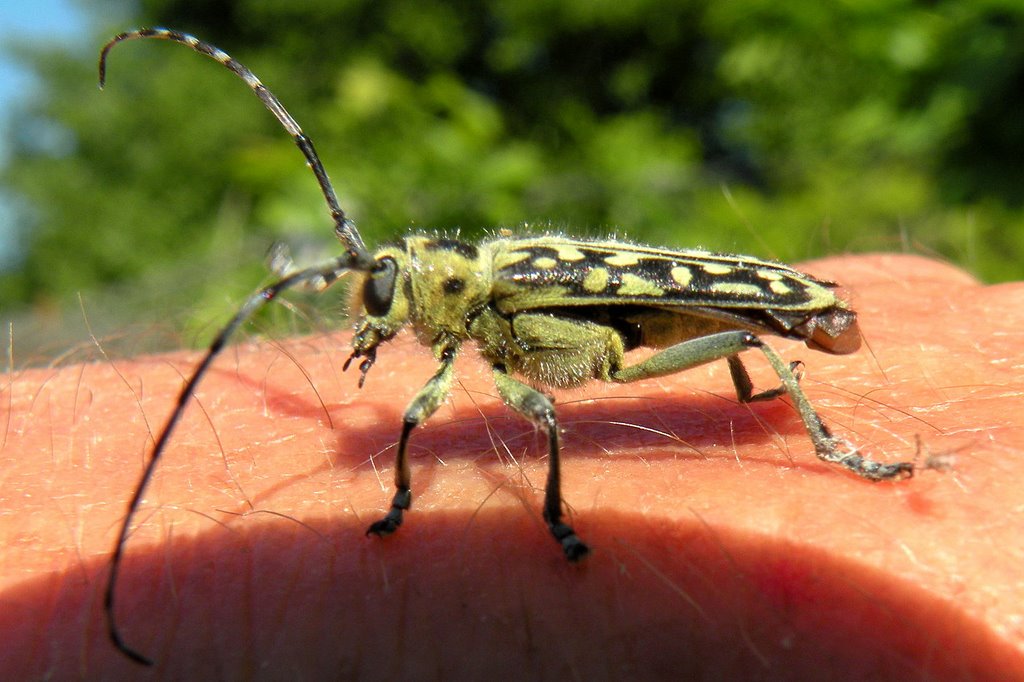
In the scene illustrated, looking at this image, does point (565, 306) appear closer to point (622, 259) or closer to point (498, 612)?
point (622, 259)

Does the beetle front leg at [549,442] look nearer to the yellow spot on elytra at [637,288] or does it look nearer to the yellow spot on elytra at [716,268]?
the yellow spot on elytra at [637,288]

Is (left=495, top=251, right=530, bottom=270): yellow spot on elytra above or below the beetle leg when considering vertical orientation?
above

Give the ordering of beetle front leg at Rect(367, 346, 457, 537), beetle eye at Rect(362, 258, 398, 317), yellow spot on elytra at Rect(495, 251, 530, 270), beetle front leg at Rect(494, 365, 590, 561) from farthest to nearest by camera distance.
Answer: yellow spot on elytra at Rect(495, 251, 530, 270) < beetle eye at Rect(362, 258, 398, 317) < beetle front leg at Rect(367, 346, 457, 537) < beetle front leg at Rect(494, 365, 590, 561)

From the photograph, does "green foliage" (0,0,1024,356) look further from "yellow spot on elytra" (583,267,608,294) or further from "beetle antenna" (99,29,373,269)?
"yellow spot on elytra" (583,267,608,294)

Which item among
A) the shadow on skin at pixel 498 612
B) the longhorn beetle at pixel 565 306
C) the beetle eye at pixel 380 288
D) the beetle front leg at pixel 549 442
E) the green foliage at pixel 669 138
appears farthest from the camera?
the green foliage at pixel 669 138

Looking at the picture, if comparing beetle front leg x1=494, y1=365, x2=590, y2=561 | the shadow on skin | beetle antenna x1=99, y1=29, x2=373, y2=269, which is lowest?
the shadow on skin

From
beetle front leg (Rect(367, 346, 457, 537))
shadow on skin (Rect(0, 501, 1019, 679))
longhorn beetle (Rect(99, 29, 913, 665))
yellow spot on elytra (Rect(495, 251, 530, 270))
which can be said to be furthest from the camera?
yellow spot on elytra (Rect(495, 251, 530, 270))

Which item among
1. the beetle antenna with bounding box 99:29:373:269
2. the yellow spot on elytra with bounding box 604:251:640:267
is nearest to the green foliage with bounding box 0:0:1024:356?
the beetle antenna with bounding box 99:29:373:269

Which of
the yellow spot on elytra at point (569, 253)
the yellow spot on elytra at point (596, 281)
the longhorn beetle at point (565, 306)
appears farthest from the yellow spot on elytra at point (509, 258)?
the yellow spot on elytra at point (596, 281)
